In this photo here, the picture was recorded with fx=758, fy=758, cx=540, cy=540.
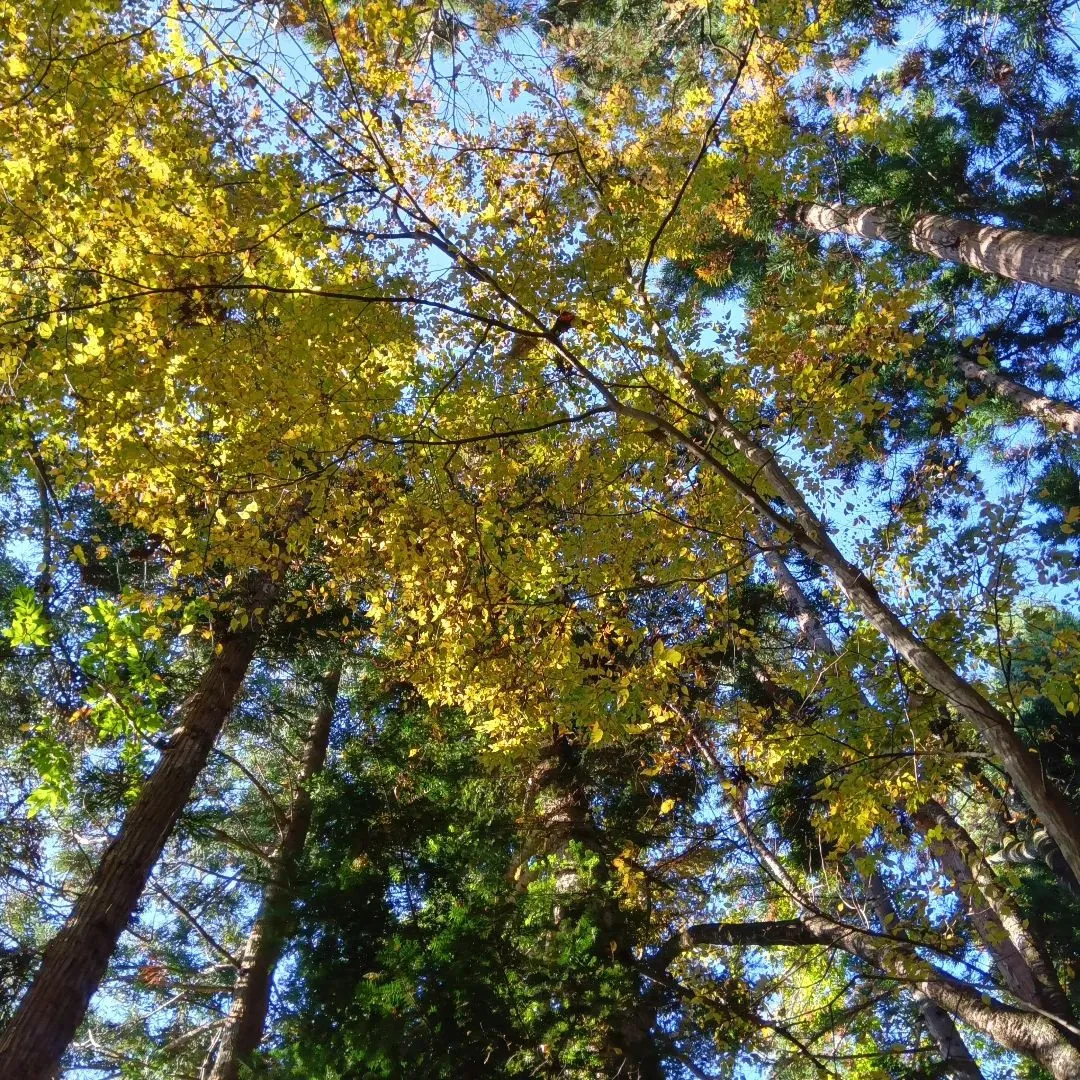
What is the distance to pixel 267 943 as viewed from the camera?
19.7ft

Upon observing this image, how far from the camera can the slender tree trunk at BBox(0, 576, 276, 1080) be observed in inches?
189

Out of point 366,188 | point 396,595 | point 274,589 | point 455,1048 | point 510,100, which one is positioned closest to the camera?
point 366,188

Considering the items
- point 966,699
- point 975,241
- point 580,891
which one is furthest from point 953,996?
point 975,241

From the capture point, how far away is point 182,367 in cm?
503

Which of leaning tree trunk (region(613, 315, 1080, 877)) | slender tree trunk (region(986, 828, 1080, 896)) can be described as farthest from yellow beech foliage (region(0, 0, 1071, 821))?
slender tree trunk (region(986, 828, 1080, 896))

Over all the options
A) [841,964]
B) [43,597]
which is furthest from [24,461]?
[841,964]

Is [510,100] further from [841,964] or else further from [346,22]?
→ [841,964]

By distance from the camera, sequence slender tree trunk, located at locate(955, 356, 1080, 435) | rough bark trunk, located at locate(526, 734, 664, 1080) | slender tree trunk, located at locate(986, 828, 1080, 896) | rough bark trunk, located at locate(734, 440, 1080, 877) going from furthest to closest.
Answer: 1. slender tree trunk, located at locate(955, 356, 1080, 435)
2. slender tree trunk, located at locate(986, 828, 1080, 896)
3. rough bark trunk, located at locate(526, 734, 664, 1080)
4. rough bark trunk, located at locate(734, 440, 1080, 877)

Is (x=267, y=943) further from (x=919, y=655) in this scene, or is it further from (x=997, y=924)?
(x=919, y=655)

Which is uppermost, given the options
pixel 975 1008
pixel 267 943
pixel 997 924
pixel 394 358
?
pixel 394 358

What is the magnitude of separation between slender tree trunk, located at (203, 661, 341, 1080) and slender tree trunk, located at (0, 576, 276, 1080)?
1010 mm

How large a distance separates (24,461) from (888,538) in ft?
18.6

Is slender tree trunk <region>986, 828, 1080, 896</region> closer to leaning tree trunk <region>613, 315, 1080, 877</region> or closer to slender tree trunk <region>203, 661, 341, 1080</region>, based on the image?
leaning tree trunk <region>613, 315, 1080, 877</region>

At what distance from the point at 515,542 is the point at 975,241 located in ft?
16.4
